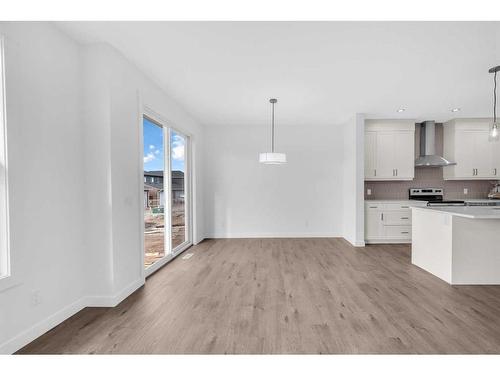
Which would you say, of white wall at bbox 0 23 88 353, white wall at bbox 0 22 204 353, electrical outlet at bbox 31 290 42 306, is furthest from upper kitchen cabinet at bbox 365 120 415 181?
electrical outlet at bbox 31 290 42 306

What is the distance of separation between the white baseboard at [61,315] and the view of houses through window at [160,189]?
846 millimetres

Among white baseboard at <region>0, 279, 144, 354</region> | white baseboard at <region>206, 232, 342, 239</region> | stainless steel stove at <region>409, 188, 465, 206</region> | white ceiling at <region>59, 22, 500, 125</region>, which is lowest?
white baseboard at <region>206, 232, 342, 239</region>

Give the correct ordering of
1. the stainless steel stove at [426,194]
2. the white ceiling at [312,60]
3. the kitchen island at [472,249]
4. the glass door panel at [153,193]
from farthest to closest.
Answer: the stainless steel stove at [426,194], the glass door panel at [153,193], the kitchen island at [472,249], the white ceiling at [312,60]

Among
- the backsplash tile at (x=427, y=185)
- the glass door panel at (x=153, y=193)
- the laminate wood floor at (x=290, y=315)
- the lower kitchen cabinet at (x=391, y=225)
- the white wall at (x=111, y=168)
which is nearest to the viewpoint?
the laminate wood floor at (x=290, y=315)

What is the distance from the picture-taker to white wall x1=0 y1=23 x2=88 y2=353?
173 centimetres

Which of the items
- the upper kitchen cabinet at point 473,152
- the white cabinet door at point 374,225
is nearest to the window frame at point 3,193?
the white cabinet door at point 374,225

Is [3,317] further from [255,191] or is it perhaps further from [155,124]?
[255,191]

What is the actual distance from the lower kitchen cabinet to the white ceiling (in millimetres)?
2092

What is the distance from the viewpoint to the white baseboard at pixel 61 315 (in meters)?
1.72

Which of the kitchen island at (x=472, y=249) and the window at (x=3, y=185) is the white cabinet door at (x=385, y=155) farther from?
the window at (x=3, y=185)

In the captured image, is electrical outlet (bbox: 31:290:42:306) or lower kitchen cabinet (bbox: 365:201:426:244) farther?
lower kitchen cabinet (bbox: 365:201:426:244)

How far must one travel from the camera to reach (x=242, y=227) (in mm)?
5785

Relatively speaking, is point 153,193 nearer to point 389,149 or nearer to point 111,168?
point 111,168

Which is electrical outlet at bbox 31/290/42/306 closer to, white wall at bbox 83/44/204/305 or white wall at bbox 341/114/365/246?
Result: white wall at bbox 83/44/204/305
